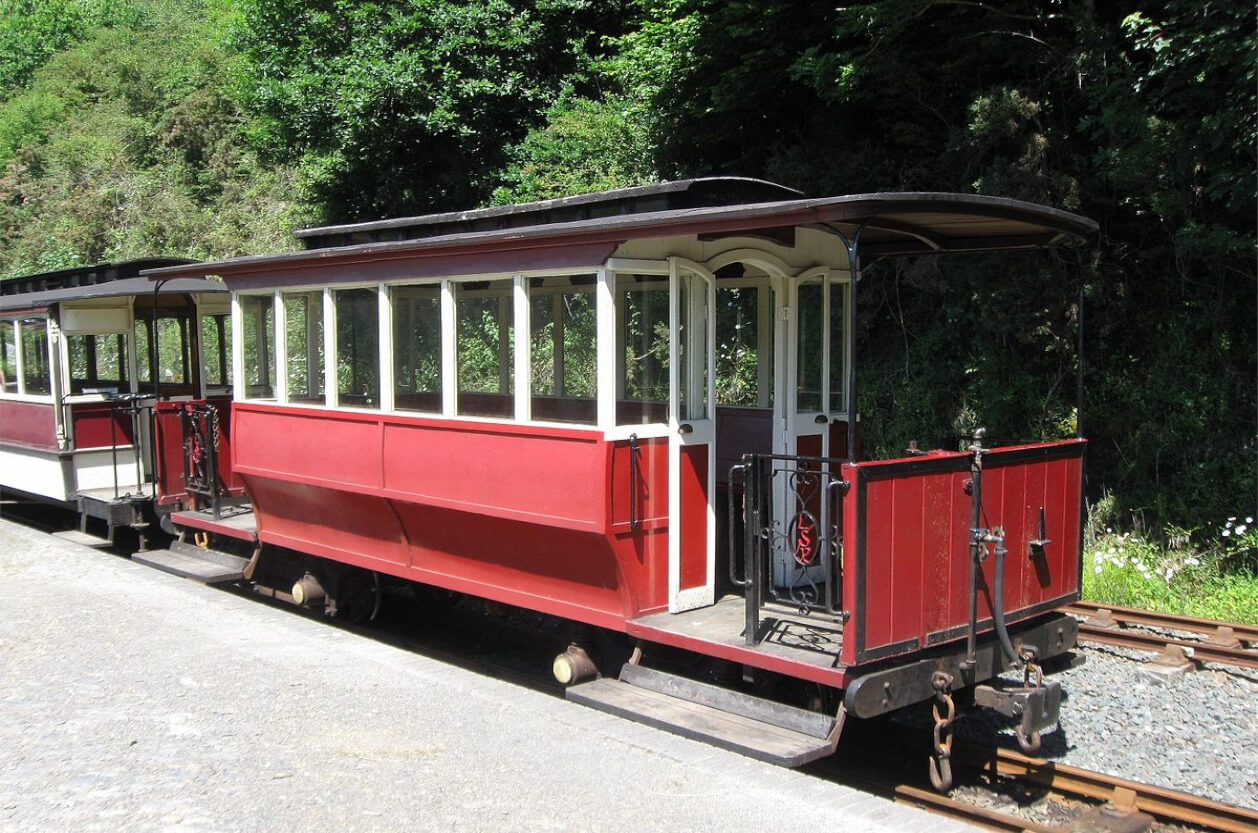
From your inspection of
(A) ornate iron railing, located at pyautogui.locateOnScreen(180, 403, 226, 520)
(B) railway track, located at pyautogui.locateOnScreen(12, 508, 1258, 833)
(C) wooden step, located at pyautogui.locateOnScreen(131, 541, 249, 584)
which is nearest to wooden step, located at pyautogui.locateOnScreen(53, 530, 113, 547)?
(C) wooden step, located at pyautogui.locateOnScreen(131, 541, 249, 584)

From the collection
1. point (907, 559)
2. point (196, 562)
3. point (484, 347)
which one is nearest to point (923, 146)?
point (484, 347)

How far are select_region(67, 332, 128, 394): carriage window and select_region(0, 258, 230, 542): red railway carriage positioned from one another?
11 mm

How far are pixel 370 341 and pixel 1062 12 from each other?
7028 mm

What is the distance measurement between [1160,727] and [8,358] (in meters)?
12.1

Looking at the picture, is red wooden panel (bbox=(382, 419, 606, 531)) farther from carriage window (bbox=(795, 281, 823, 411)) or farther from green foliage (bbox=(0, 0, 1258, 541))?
carriage window (bbox=(795, 281, 823, 411))

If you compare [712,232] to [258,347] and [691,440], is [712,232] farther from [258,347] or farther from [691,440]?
[258,347]

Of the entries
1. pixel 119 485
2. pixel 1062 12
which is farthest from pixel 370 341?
pixel 1062 12

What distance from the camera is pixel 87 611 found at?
820 cm

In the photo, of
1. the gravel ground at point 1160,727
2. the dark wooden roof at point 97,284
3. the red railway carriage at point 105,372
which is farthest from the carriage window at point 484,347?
the red railway carriage at point 105,372

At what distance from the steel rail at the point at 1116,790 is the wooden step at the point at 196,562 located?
612 cm

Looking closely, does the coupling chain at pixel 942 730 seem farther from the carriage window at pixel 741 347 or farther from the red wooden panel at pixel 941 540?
the carriage window at pixel 741 347

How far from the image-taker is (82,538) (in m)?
11.8

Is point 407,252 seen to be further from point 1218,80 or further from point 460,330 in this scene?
point 1218,80

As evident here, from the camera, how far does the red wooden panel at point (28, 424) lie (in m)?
11.3
